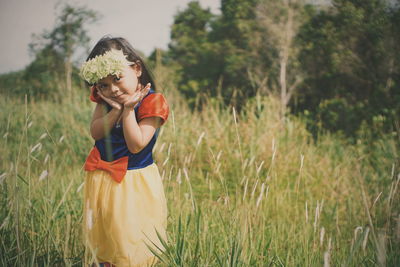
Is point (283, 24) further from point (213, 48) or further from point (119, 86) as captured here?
point (119, 86)

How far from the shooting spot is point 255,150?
10.9ft

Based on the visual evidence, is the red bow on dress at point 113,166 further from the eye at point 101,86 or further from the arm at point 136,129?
the eye at point 101,86

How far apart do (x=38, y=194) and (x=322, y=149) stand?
3436 mm

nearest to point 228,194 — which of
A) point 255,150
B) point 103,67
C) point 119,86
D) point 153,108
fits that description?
point 255,150

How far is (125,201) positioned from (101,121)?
0.34 meters

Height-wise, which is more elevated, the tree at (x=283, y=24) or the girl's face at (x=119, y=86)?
the tree at (x=283, y=24)

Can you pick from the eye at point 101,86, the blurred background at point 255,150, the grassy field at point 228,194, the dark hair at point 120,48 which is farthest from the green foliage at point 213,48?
the eye at point 101,86

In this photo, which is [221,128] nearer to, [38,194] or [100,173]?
[38,194]

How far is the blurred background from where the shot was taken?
1343 millimetres

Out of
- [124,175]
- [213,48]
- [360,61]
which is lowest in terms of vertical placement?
[124,175]

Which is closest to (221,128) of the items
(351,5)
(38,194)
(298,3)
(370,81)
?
(38,194)

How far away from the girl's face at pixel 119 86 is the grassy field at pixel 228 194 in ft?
0.80

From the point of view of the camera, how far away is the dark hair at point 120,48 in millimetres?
1403

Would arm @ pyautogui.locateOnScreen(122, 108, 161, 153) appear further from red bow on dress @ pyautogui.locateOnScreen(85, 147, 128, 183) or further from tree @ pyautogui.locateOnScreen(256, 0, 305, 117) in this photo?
tree @ pyautogui.locateOnScreen(256, 0, 305, 117)
